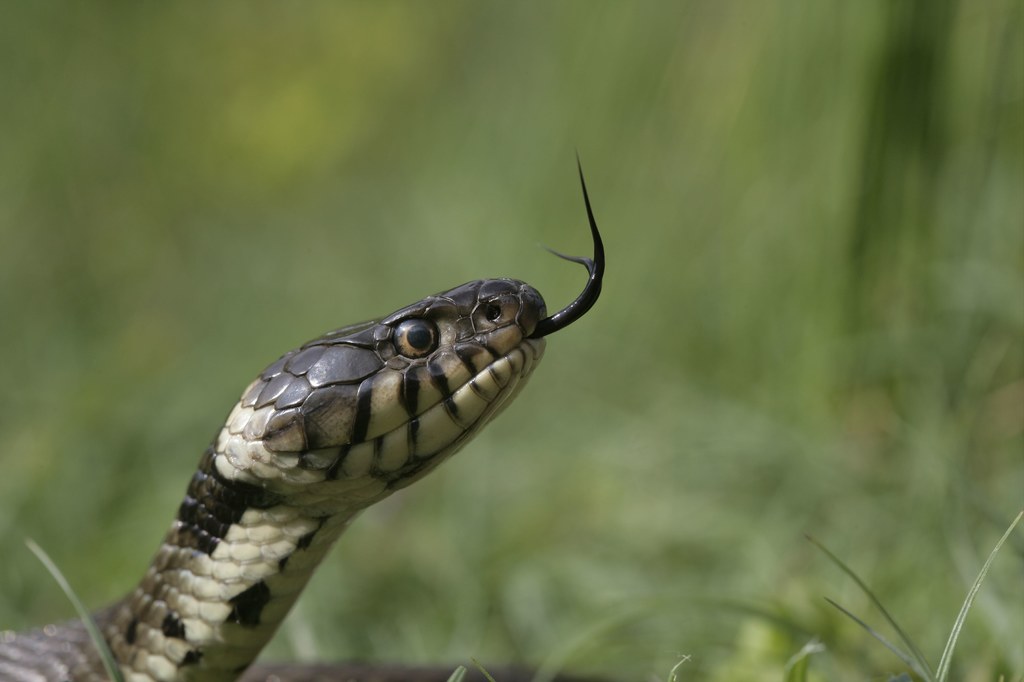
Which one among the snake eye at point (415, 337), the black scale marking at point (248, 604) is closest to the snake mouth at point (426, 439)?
the snake eye at point (415, 337)

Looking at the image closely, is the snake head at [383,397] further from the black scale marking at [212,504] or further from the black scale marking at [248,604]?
the black scale marking at [248,604]

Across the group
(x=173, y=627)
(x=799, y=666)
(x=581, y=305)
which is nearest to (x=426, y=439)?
(x=581, y=305)

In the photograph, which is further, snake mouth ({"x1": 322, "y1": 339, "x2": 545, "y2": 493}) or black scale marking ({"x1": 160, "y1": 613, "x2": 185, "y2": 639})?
black scale marking ({"x1": 160, "y1": 613, "x2": 185, "y2": 639})

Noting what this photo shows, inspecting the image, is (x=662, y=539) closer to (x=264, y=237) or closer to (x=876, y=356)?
(x=876, y=356)

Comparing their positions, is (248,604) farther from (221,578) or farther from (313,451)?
(313,451)

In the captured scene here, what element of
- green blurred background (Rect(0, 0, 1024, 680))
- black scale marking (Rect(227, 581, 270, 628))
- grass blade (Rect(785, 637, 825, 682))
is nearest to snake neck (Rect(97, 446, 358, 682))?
black scale marking (Rect(227, 581, 270, 628))

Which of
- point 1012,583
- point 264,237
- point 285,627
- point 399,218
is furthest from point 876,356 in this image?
point 264,237

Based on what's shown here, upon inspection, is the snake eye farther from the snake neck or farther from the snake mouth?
the snake neck

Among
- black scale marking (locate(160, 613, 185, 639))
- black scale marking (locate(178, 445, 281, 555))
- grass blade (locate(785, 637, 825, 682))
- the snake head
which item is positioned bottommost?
grass blade (locate(785, 637, 825, 682))

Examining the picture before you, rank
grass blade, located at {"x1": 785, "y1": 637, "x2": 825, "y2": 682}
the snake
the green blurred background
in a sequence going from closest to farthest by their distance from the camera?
grass blade, located at {"x1": 785, "y1": 637, "x2": 825, "y2": 682} < the snake < the green blurred background

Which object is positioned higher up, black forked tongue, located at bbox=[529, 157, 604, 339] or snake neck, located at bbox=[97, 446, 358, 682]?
black forked tongue, located at bbox=[529, 157, 604, 339]
